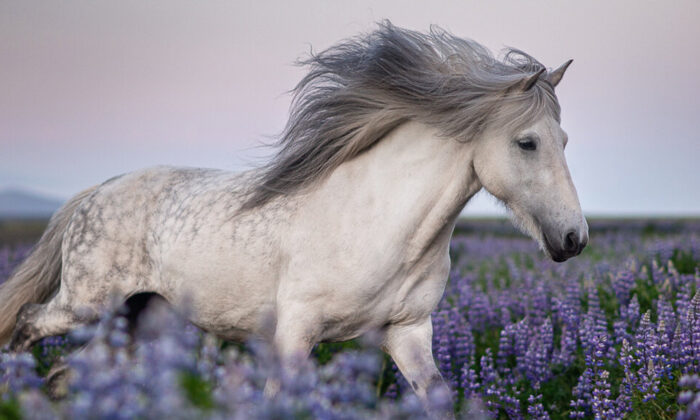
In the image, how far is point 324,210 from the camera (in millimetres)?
3516

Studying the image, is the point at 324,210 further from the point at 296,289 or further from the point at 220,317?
the point at 220,317

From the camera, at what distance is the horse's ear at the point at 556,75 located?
11.7 feet

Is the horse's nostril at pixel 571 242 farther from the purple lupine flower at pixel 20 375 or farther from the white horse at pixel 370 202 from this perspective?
the purple lupine flower at pixel 20 375

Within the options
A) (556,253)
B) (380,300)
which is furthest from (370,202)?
(556,253)

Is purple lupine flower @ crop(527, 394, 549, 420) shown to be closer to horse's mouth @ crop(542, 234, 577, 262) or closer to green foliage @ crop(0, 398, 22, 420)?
horse's mouth @ crop(542, 234, 577, 262)

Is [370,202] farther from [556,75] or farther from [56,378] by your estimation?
[56,378]

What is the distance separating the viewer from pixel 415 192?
11.3 feet

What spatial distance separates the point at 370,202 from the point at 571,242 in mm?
1055

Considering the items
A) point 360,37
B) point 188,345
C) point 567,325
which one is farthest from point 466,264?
point 188,345

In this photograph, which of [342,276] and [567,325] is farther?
[567,325]

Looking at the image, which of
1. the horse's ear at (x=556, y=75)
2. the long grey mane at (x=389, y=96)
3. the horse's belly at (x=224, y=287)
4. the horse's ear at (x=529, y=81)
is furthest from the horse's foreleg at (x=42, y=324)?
the horse's ear at (x=556, y=75)

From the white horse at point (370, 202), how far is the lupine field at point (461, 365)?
0.38 metres

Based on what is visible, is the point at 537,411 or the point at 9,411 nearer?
the point at 9,411

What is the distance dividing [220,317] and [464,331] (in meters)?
2.27
